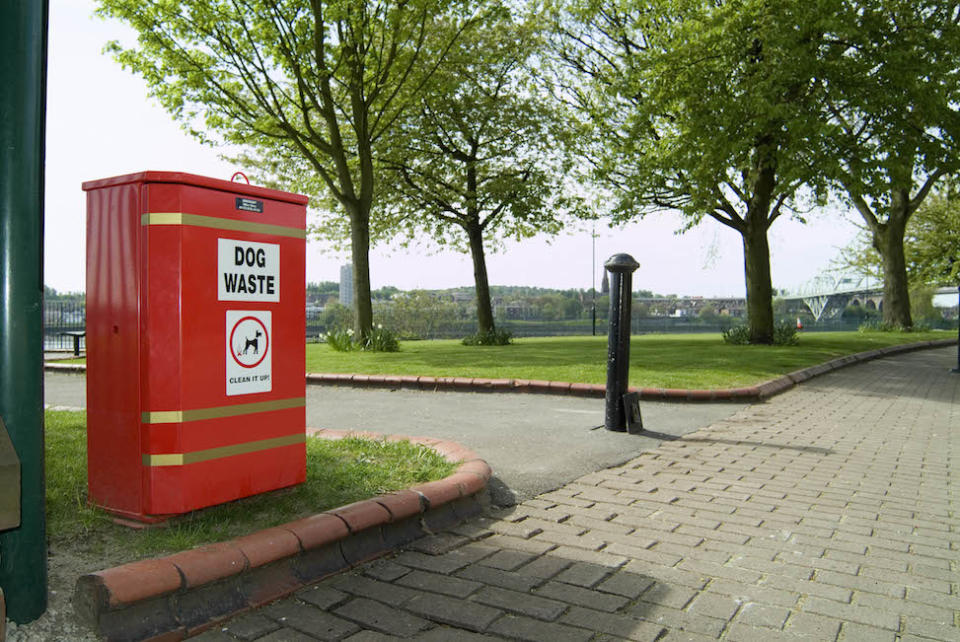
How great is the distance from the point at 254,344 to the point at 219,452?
55 centimetres

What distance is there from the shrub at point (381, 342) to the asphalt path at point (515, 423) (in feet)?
24.2

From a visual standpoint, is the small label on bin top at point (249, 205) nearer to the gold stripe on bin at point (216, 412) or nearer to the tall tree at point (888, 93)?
the gold stripe on bin at point (216, 412)

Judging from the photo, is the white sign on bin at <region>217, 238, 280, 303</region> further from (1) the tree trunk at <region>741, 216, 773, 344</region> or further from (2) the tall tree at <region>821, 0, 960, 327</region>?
(1) the tree trunk at <region>741, 216, 773, 344</region>

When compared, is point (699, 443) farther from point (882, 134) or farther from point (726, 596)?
point (882, 134)

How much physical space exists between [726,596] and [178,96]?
62.6 feet

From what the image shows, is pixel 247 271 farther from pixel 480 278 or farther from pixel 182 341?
pixel 480 278

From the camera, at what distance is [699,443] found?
650cm

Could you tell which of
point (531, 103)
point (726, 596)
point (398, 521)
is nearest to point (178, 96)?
point (531, 103)

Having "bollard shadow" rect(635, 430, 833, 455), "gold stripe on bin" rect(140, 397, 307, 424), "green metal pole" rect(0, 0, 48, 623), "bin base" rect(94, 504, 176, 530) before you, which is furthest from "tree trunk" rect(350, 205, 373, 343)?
"green metal pole" rect(0, 0, 48, 623)

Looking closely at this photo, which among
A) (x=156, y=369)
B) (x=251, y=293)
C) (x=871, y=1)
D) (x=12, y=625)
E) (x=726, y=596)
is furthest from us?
(x=871, y=1)

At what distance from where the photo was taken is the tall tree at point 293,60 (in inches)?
683

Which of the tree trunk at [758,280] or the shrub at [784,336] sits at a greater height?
the tree trunk at [758,280]

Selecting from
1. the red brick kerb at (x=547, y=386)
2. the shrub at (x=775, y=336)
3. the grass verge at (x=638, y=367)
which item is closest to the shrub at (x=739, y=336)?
the shrub at (x=775, y=336)

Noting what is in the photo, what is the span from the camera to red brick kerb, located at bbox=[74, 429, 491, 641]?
2.63 meters
